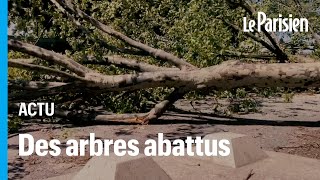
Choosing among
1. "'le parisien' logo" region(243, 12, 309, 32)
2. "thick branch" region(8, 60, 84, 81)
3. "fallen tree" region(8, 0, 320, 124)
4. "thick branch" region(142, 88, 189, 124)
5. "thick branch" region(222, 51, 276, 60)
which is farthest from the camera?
"'le parisien' logo" region(243, 12, 309, 32)

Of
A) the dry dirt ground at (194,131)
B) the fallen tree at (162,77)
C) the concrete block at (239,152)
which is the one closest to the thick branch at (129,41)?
the fallen tree at (162,77)

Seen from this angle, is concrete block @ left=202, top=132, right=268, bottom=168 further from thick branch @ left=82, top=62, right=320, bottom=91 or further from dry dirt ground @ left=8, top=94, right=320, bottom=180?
thick branch @ left=82, top=62, right=320, bottom=91

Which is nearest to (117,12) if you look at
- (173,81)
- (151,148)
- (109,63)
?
(109,63)

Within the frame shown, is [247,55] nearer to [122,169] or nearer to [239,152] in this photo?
[239,152]

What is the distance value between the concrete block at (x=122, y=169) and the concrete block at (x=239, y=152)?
140 cm

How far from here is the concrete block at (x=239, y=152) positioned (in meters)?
6.04

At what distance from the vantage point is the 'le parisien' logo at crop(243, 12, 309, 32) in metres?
9.69

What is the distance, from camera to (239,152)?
6121 millimetres

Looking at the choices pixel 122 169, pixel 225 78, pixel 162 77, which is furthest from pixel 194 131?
pixel 122 169

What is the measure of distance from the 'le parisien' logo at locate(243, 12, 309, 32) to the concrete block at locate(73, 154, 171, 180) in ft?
17.4

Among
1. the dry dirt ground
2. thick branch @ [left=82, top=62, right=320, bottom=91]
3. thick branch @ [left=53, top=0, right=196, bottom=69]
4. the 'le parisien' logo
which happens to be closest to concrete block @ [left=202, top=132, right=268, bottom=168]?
Result: the dry dirt ground

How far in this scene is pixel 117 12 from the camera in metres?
9.62

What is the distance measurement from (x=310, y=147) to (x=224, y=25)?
3342mm

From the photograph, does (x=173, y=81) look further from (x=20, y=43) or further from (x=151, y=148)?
(x=20, y=43)
